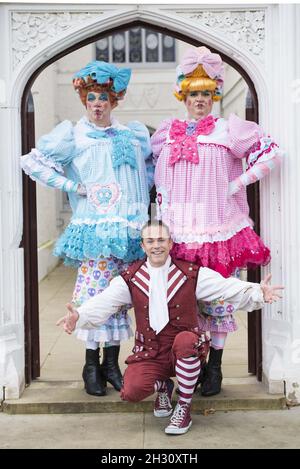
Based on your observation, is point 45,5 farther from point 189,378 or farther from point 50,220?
point 50,220

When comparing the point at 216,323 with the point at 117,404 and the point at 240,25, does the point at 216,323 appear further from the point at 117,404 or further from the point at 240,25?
the point at 240,25

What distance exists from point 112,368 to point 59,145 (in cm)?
129

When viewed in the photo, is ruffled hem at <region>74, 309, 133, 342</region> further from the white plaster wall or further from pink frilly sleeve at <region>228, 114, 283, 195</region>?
the white plaster wall

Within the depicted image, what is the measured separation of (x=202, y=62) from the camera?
Result: 3.39 meters

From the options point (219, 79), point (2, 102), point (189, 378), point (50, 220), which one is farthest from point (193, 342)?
point (50, 220)

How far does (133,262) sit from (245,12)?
1.52 m

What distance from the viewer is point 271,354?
357 centimetres

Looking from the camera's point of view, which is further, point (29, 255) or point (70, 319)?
point (29, 255)

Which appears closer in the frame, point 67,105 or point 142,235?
point 142,235

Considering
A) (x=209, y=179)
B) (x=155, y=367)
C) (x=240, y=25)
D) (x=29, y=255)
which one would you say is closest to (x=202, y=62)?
(x=240, y=25)

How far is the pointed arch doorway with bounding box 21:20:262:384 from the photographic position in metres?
3.70

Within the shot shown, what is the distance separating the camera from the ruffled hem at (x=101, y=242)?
332 cm

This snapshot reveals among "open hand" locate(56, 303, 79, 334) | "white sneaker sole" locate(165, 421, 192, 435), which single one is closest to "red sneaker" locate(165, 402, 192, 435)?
"white sneaker sole" locate(165, 421, 192, 435)

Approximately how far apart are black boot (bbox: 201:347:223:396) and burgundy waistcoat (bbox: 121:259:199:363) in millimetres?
434
